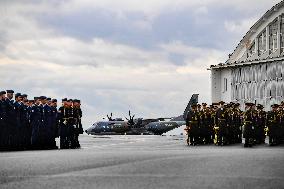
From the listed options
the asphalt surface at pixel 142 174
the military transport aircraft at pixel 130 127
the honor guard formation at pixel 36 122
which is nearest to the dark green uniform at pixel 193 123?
the honor guard formation at pixel 36 122

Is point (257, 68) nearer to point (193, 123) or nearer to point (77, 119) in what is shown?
point (193, 123)

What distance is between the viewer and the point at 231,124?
80.7 feet

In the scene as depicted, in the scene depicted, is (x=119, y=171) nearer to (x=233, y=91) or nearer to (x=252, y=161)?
(x=252, y=161)

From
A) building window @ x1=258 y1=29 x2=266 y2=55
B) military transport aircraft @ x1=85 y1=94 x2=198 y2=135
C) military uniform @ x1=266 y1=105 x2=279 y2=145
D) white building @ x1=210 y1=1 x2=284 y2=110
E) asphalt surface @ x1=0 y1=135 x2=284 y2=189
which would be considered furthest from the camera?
military transport aircraft @ x1=85 y1=94 x2=198 y2=135

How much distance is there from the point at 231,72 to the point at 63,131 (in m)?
28.5

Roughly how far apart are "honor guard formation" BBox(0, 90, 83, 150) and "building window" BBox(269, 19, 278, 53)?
25636 mm

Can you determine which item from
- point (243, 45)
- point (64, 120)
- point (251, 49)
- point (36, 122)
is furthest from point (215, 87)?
point (36, 122)

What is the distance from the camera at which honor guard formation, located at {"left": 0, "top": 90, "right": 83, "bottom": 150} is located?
63.2 ft

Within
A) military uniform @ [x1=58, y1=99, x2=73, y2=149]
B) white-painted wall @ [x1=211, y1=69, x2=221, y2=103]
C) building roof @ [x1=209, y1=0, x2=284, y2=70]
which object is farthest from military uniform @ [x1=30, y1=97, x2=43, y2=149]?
white-painted wall @ [x1=211, y1=69, x2=221, y2=103]

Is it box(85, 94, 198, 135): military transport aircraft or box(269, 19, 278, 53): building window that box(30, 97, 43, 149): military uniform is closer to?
box(269, 19, 278, 53): building window

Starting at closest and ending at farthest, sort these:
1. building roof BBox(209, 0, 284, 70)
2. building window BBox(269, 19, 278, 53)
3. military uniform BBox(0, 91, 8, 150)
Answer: military uniform BBox(0, 91, 8, 150)
building roof BBox(209, 0, 284, 70)
building window BBox(269, 19, 278, 53)

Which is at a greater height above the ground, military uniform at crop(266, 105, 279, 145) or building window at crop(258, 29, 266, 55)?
building window at crop(258, 29, 266, 55)

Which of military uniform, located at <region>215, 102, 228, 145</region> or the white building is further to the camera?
the white building

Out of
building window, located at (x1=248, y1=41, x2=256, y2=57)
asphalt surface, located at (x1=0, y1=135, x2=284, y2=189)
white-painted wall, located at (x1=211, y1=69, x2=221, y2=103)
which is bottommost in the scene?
asphalt surface, located at (x1=0, y1=135, x2=284, y2=189)
